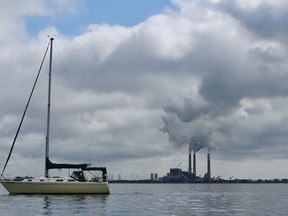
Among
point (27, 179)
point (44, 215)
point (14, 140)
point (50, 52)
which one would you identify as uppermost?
point (50, 52)

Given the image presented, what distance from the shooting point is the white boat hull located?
273 feet

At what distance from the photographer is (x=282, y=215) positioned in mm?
60000

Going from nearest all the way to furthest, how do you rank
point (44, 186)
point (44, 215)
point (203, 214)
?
point (44, 215), point (203, 214), point (44, 186)

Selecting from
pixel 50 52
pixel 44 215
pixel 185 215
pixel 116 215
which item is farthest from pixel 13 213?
pixel 50 52

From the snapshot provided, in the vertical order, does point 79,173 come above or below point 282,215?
above

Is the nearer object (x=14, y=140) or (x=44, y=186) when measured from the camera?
(x=44, y=186)

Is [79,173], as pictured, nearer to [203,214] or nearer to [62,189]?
[62,189]

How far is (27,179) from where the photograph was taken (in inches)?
3322

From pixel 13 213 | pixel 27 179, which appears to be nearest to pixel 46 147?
pixel 27 179

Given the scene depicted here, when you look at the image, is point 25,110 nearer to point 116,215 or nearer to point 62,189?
point 62,189

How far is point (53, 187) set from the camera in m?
83.2

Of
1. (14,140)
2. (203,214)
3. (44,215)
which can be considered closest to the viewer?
(44,215)

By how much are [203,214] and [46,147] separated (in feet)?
116

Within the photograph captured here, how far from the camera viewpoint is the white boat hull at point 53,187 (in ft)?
273
